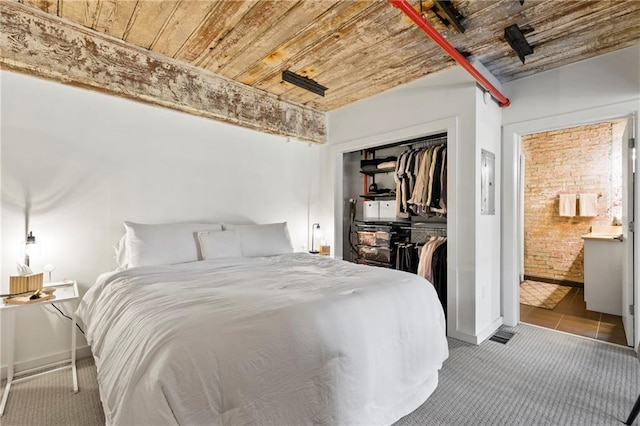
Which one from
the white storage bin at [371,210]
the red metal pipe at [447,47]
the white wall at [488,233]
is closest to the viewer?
the red metal pipe at [447,47]

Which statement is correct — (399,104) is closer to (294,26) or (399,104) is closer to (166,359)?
(294,26)

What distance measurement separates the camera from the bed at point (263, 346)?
3.48ft

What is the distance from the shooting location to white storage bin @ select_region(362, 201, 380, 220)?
4079 millimetres

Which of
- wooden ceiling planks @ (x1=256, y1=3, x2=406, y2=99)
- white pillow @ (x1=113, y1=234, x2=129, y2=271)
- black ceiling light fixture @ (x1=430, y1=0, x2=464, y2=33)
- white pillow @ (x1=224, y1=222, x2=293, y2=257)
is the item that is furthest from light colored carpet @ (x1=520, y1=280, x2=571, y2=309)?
white pillow @ (x1=113, y1=234, x2=129, y2=271)

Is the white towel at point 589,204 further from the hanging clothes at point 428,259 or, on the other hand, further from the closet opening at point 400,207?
the hanging clothes at point 428,259

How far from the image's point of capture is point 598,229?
440cm

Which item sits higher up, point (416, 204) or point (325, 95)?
point (325, 95)

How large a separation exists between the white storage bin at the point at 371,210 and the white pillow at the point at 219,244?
2005 millimetres

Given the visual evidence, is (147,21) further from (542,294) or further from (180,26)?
(542,294)

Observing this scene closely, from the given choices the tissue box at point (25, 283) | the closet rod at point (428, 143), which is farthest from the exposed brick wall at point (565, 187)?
the tissue box at point (25, 283)

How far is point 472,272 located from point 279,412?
2.23 metres

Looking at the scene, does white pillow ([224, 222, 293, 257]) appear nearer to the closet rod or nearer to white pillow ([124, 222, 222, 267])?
white pillow ([124, 222, 222, 267])

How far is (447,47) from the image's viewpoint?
2102 millimetres

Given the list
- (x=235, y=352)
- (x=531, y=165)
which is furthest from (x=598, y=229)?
(x=235, y=352)
